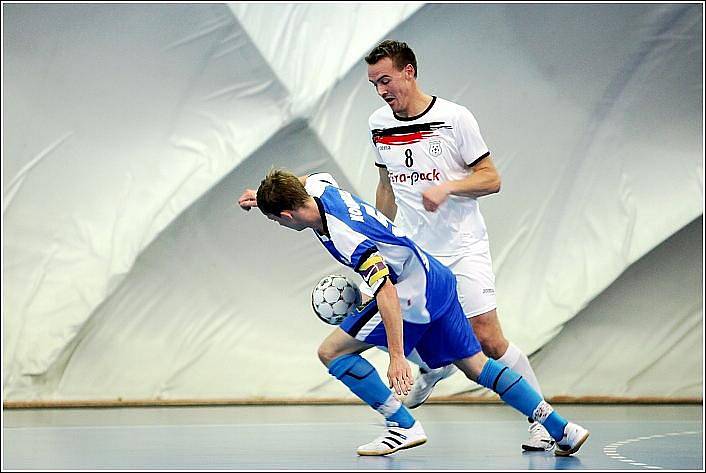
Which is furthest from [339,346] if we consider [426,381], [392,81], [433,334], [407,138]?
[392,81]

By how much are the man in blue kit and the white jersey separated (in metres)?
0.40

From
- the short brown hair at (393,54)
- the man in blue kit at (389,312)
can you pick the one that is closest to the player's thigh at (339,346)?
the man in blue kit at (389,312)

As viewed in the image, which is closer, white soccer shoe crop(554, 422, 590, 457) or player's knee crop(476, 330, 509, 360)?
white soccer shoe crop(554, 422, 590, 457)

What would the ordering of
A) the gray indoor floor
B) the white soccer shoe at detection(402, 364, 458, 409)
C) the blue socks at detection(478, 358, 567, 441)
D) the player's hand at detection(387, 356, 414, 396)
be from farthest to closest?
the white soccer shoe at detection(402, 364, 458, 409), the blue socks at detection(478, 358, 567, 441), the gray indoor floor, the player's hand at detection(387, 356, 414, 396)

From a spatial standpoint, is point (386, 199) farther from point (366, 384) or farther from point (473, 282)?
point (366, 384)

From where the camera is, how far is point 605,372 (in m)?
8.88

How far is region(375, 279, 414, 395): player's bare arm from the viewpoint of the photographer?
3898 mm

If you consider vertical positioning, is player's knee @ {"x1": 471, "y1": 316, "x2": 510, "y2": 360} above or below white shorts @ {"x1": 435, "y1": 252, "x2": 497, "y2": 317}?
below

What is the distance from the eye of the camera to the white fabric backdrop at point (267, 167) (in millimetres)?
7980

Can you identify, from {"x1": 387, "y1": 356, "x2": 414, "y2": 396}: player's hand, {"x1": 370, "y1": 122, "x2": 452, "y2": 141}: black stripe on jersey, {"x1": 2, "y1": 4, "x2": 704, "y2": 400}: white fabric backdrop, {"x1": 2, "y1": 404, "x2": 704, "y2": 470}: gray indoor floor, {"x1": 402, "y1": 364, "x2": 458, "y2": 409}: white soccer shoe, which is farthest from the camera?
{"x1": 2, "y1": 4, "x2": 704, "y2": 400}: white fabric backdrop

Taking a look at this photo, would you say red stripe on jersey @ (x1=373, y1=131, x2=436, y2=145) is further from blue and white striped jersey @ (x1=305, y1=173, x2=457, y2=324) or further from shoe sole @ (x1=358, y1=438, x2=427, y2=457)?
shoe sole @ (x1=358, y1=438, x2=427, y2=457)

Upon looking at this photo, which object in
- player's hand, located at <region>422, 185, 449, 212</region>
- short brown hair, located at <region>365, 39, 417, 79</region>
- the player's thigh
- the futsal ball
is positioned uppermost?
short brown hair, located at <region>365, 39, 417, 79</region>

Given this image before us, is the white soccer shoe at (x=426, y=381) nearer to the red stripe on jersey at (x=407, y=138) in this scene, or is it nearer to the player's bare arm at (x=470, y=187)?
the player's bare arm at (x=470, y=187)

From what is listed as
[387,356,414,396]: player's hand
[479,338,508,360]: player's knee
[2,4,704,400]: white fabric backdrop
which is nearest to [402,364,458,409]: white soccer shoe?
[479,338,508,360]: player's knee
